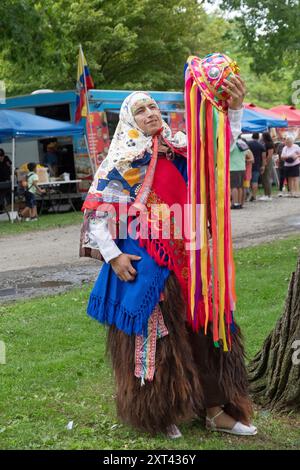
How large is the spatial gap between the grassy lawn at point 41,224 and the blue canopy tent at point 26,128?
2.56 feet

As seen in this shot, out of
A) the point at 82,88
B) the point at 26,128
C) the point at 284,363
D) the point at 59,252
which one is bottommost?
the point at 59,252

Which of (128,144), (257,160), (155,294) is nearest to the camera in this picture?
(155,294)

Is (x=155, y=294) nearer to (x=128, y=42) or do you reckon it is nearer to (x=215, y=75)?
(x=215, y=75)

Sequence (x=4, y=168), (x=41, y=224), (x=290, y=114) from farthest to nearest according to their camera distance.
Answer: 1. (x=290, y=114)
2. (x=4, y=168)
3. (x=41, y=224)

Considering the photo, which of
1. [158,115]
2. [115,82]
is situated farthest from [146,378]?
[115,82]

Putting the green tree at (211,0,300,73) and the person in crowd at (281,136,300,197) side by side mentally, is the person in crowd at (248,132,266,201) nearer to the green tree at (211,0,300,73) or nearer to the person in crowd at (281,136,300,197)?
the person in crowd at (281,136,300,197)

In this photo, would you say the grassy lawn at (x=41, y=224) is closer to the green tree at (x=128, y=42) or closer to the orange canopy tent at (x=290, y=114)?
the green tree at (x=128, y=42)

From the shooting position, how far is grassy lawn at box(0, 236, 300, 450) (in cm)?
439

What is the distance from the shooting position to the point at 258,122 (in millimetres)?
24797

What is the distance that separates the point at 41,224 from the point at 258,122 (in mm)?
9622

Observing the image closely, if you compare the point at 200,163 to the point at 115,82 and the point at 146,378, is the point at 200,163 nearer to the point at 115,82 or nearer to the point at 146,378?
the point at 146,378

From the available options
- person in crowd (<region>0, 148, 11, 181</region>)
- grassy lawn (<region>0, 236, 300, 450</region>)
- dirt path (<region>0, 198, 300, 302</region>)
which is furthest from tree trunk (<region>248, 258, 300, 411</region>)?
person in crowd (<region>0, 148, 11, 181</region>)

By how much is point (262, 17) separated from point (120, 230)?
11082mm

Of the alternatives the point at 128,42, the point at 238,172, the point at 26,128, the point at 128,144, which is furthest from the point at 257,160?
the point at 128,144
